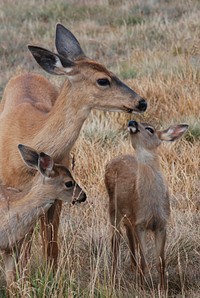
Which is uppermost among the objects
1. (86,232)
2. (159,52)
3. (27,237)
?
(27,237)

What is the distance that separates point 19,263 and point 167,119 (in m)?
5.04

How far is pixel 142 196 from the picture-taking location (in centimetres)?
631

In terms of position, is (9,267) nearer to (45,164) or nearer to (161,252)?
(45,164)

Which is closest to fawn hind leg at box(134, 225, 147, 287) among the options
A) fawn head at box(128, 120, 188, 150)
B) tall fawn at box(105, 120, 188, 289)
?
tall fawn at box(105, 120, 188, 289)

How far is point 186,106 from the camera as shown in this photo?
1028cm

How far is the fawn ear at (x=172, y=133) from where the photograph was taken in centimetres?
664

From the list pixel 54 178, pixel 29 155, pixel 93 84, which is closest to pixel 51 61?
pixel 93 84

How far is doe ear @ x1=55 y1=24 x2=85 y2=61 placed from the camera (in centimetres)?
640

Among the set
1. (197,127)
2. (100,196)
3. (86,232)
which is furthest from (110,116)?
(86,232)

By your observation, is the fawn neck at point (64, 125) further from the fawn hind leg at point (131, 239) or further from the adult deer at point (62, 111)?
the fawn hind leg at point (131, 239)

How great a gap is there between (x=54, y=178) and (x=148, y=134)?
39.4 inches

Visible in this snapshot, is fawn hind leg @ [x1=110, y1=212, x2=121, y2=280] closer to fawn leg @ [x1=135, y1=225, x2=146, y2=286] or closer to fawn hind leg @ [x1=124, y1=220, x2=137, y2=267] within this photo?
fawn hind leg @ [x1=124, y1=220, x2=137, y2=267]

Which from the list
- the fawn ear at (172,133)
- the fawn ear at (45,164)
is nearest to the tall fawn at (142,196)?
the fawn ear at (172,133)

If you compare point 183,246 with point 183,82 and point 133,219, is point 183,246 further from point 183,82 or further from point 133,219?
point 183,82
